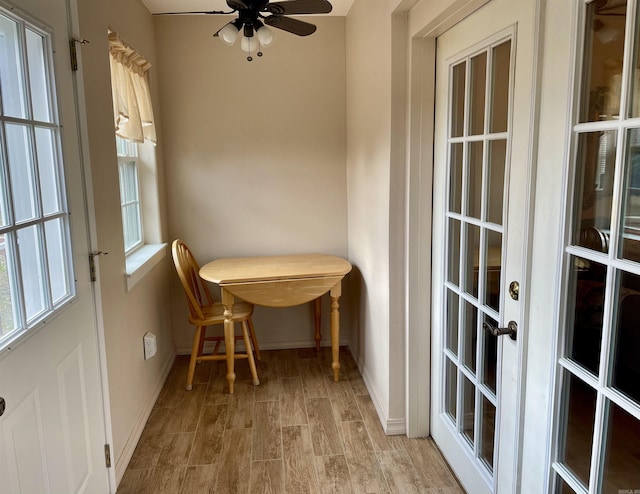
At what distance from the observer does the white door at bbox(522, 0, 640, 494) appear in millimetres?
1138

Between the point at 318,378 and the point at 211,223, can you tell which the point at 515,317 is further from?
the point at 211,223

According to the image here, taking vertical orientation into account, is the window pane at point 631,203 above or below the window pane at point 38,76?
below

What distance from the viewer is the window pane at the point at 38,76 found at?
1.56m

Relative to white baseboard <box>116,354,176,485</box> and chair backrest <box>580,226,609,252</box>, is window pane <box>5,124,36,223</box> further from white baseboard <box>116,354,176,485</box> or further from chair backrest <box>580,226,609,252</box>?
chair backrest <box>580,226,609,252</box>

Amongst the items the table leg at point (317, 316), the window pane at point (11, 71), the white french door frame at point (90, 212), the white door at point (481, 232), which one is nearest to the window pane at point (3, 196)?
the window pane at point (11, 71)

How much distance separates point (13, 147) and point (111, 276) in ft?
2.89

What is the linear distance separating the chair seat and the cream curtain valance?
3.79 ft

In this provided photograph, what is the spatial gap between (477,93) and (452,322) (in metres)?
0.98

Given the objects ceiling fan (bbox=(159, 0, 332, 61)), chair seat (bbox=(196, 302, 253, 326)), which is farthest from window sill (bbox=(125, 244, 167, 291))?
ceiling fan (bbox=(159, 0, 332, 61))

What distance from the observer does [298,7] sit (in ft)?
7.06

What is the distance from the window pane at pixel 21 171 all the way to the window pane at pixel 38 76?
11cm

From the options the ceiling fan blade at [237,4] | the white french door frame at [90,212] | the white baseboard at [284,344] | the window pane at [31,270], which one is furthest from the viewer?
the white baseboard at [284,344]

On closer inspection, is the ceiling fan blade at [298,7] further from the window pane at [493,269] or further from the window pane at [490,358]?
the window pane at [490,358]

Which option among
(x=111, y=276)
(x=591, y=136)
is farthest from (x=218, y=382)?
(x=591, y=136)
